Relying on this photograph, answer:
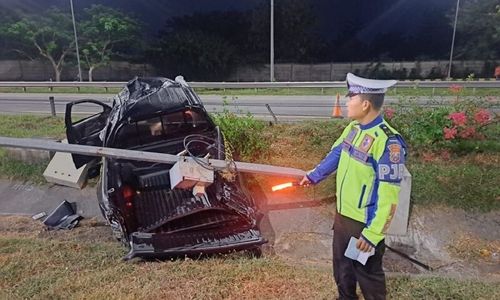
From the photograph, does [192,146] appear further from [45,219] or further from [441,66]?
[441,66]

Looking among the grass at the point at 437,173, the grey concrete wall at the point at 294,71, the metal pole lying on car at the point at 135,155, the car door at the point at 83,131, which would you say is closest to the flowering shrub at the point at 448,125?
the grass at the point at 437,173

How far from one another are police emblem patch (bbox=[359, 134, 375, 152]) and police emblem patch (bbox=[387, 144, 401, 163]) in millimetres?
105

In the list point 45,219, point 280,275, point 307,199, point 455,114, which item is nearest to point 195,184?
point 280,275

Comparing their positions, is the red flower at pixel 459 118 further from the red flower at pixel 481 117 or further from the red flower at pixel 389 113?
the red flower at pixel 389 113

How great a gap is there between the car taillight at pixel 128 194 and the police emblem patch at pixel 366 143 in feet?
9.99

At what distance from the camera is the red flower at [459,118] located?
5734 millimetres

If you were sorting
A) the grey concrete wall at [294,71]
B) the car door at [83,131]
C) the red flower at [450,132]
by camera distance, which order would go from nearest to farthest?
1. the car door at [83,131]
2. the red flower at [450,132]
3. the grey concrete wall at [294,71]

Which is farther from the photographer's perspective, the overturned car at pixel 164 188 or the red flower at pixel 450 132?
the red flower at pixel 450 132

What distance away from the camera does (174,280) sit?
2.79 meters

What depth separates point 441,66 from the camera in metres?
28.1

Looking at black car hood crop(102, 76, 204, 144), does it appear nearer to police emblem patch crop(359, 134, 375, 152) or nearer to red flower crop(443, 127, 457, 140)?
police emblem patch crop(359, 134, 375, 152)

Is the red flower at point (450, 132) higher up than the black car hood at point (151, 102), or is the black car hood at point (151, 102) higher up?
the black car hood at point (151, 102)

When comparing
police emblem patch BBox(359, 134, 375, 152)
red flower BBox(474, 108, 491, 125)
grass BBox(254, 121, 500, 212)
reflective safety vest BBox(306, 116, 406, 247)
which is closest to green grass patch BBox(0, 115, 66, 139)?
grass BBox(254, 121, 500, 212)

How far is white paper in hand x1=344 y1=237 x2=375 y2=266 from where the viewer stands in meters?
2.10
